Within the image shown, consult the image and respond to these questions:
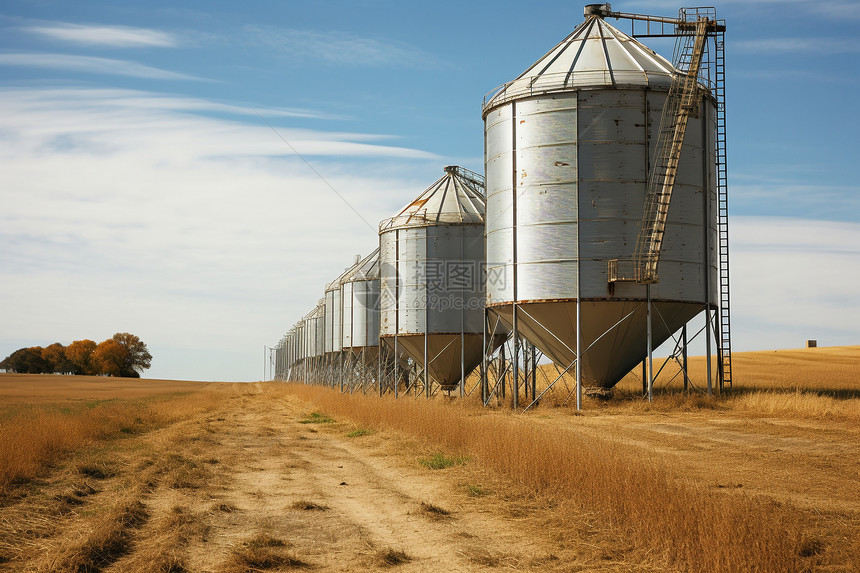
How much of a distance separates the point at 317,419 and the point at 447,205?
14406 mm

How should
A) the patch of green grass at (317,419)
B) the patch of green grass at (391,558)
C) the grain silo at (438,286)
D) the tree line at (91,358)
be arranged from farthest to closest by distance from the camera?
the tree line at (91,358) < the grain silo at (438,286) < the patch of green grass at (317,419) < the patch of green grass at (391,558)

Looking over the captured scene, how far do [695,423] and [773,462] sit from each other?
7925mm

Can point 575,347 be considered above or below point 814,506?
above

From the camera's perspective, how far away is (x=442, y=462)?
15.9 metres

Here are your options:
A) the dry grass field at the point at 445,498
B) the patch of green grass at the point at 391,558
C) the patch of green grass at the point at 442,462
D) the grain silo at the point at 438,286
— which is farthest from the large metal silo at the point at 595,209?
the patch of green grass at the point at 391,558

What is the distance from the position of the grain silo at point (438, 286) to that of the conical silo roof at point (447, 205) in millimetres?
51

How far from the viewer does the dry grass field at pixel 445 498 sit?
27.9 feet

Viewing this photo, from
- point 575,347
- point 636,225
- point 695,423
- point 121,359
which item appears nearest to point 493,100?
point 636,225

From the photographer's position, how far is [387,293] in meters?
41.7

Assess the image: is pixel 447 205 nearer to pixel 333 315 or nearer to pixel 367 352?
pixel 367 352

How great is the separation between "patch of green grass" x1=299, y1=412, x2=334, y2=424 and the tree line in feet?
436

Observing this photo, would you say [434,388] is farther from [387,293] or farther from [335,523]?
[335,523]

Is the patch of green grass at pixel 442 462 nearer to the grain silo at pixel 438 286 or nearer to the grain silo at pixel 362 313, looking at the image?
the grain silo at pixel 438 286

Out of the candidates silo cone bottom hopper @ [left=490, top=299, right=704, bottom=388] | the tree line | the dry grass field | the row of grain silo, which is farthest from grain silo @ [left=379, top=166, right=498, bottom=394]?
the tree line
